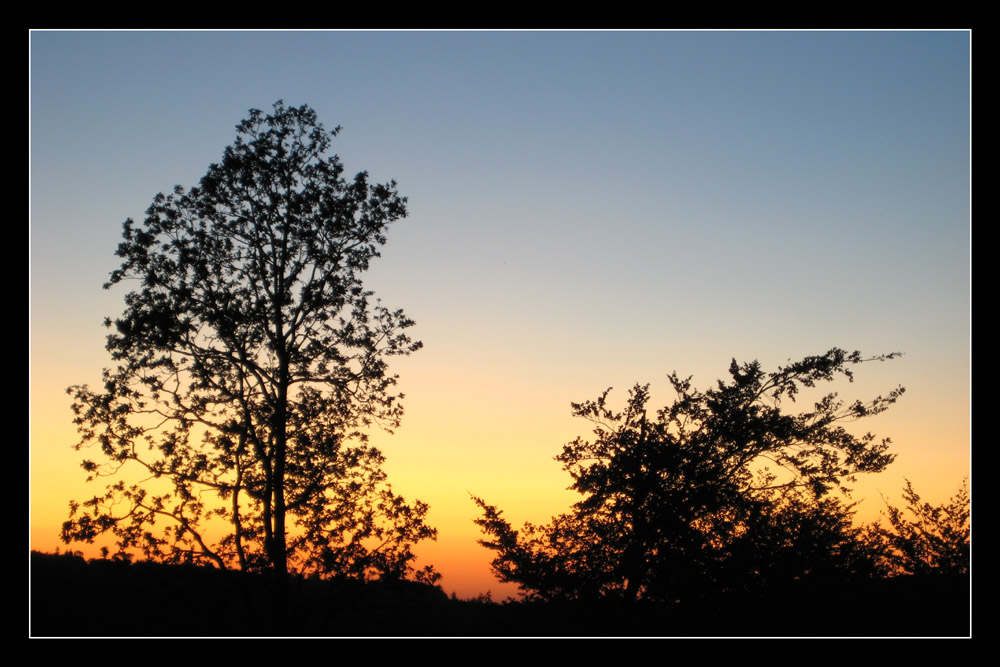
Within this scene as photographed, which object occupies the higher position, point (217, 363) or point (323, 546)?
point (217, 363)

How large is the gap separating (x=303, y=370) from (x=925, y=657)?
55.8 ft

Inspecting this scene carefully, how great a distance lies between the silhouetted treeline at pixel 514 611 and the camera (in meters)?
19.0

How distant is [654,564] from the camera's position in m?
22.0

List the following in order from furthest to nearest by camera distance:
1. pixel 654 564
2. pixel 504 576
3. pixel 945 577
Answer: pixel 945 577 < pixel 504 576 < pixel 654 564

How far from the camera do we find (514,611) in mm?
23672

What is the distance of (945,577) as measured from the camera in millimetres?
27078

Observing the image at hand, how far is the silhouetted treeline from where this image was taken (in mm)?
19047
